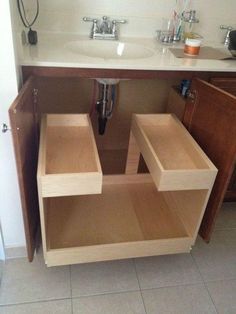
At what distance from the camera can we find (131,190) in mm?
1608

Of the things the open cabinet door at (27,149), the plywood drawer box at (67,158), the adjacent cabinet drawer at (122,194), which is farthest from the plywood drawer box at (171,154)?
the open cabinet door at (27,149)

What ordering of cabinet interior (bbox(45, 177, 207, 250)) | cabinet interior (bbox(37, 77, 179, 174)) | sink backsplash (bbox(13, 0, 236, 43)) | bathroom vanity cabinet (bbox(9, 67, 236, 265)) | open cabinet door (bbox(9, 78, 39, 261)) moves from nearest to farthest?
open cabinet door (bbox(9, 78, 39, 261)), bathroom vanity cabinet (bbox(9, 67, 236, 265)), cabinet interior (bbox(45, 177, 207, 250)), sink backsplash (bbox(13, 0, 236, 43)), cabinet interior (bbox(37, 77, 179, 174))

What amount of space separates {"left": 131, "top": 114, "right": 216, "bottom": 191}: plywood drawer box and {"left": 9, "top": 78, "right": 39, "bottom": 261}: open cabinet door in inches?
19.4

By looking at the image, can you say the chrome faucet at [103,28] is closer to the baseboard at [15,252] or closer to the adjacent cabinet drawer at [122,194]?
the adjacent cabinet drawer at [122,194]

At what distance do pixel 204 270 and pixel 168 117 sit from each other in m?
0.81

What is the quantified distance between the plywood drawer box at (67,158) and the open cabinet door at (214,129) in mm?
534

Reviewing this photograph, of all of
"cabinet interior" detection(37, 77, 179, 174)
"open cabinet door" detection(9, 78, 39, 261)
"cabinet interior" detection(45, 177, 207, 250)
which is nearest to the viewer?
"open cabinet door" detection(9, 78, 39, 261)

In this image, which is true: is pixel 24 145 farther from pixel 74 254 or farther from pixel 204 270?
pixel 204 270

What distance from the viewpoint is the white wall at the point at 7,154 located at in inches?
36.1

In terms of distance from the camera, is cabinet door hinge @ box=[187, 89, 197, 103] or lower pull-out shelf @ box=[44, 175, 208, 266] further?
cabinet door hinge @ box=[187, 89, 197, 103]

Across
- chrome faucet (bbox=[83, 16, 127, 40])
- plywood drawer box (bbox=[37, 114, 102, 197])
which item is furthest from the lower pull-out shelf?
chrome faucet (bbox=[83, 16, 127, 40])

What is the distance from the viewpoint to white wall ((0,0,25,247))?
918 millimetres

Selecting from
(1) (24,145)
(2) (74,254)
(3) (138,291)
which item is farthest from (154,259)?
(1) (24,145)

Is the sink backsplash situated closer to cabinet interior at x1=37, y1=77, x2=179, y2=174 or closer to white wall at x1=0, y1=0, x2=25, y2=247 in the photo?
cabinet interior at x1=37, y1=77, x2=179, y2=174
